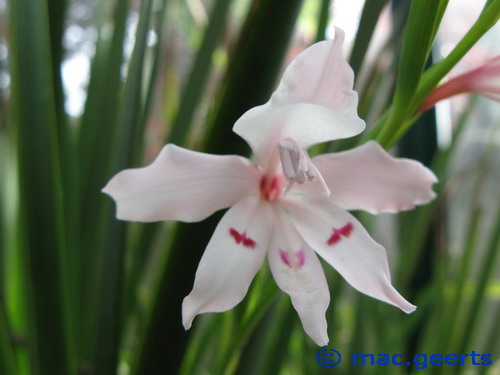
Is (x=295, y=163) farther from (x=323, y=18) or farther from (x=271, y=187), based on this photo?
(x=323, y=18)

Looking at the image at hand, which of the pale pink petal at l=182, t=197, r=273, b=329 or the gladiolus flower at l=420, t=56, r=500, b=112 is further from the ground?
the gladiolus flower at l=420, t=56, r=500, b=112

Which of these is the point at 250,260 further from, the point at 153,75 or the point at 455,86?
the point at 153,75

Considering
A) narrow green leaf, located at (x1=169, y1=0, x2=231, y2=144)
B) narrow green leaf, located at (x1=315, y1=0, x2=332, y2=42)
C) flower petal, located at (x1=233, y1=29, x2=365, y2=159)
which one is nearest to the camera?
flower petal, located at (x1=233, y1=29, x2=365, y2=159)

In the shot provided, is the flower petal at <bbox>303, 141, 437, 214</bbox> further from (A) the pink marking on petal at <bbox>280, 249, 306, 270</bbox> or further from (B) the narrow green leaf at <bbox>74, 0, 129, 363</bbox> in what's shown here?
(B) the narrow green leaf at <bbox>74, 0, 129, 363</bbox>

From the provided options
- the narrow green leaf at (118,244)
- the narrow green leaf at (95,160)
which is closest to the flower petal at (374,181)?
the narrow green leaf at (118,244)

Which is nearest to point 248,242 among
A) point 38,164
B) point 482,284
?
point 38,164

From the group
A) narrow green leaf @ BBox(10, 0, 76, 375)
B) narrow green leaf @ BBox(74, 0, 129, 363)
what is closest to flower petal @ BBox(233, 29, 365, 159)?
narrow green leaf @ BBox(10, 0, 76, 375)

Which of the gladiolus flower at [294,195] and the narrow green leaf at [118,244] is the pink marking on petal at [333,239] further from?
the narrow green leaf at [118,244]

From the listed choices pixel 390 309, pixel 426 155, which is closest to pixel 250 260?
pixel 390 309
